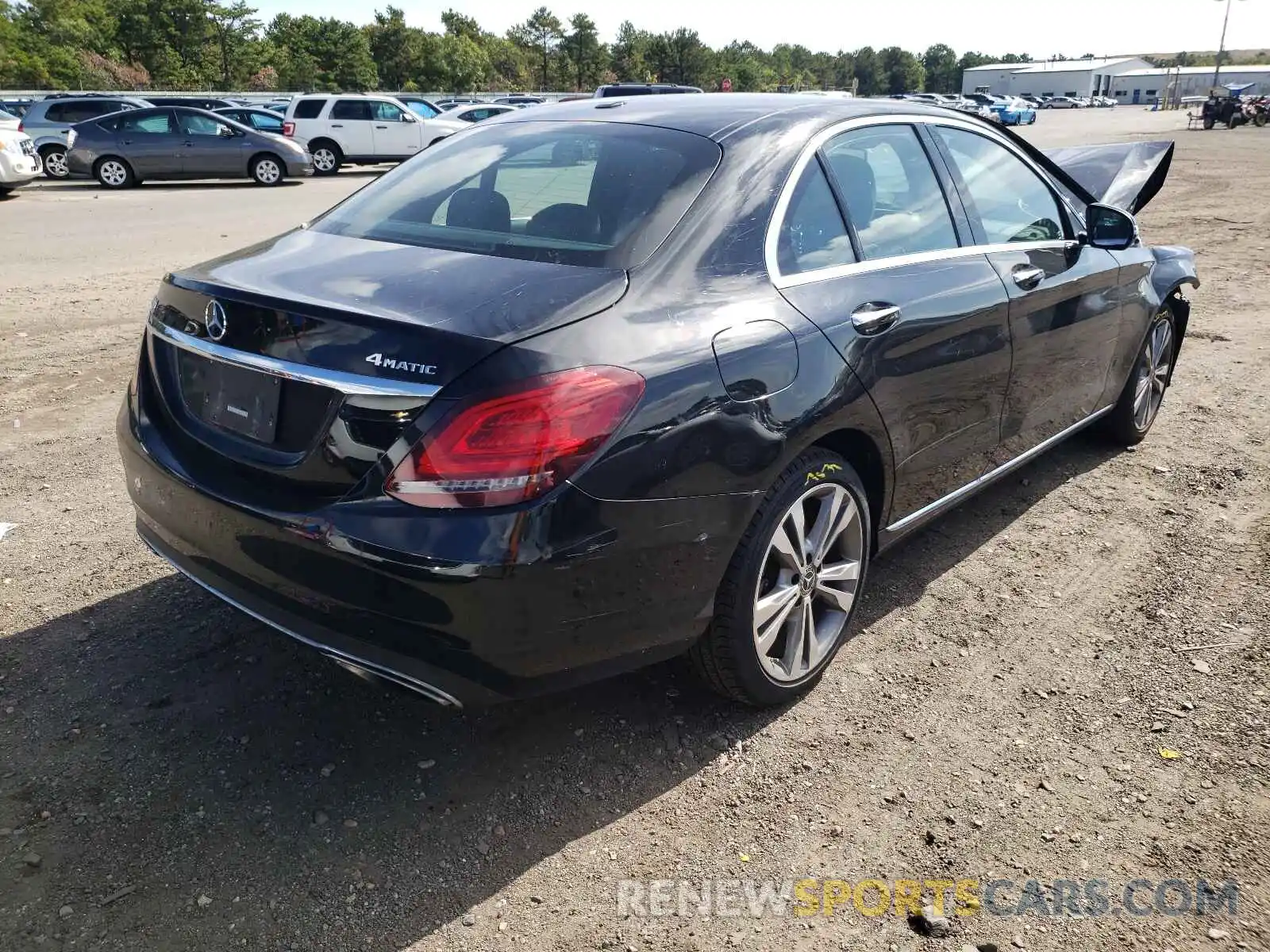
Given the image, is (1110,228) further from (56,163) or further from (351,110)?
(56,163)

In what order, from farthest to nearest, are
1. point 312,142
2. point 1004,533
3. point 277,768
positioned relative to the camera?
point 312,142 < point 1004,533 < point 277,768

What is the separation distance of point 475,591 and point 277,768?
3.27ft

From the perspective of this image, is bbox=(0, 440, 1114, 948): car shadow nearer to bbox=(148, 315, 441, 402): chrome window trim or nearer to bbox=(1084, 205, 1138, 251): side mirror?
bbox=(148, 315, 441, 402): chrome window trim

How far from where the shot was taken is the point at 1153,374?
209 inches

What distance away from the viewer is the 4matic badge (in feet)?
7.40

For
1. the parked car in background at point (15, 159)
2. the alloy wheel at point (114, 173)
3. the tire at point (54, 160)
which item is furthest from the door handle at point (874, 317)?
the tire at point (54, 160)

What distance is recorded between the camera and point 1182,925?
7.56 ft

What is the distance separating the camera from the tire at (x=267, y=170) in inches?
794

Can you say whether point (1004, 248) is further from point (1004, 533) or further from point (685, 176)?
point (685, 176)

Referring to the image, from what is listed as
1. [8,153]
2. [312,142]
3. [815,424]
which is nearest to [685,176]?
[815,424]

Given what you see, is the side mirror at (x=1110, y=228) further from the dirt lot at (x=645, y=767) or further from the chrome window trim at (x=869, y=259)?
the dirt lot at (x=645, y=767)

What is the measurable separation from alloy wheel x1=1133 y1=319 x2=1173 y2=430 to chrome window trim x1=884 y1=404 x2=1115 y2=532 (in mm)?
407

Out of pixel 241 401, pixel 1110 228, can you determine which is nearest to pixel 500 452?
pixel 241 401

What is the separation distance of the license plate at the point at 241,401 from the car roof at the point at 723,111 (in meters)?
1.53
